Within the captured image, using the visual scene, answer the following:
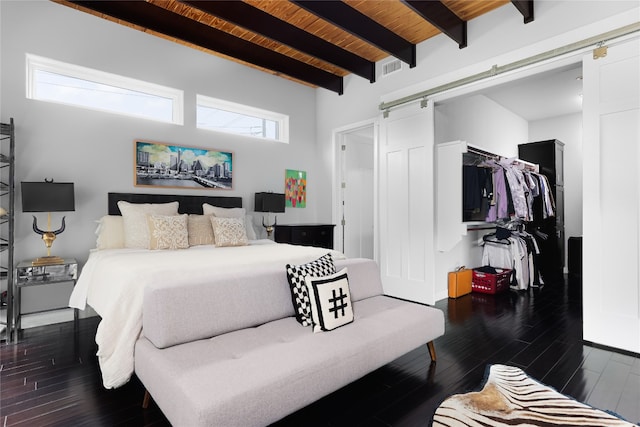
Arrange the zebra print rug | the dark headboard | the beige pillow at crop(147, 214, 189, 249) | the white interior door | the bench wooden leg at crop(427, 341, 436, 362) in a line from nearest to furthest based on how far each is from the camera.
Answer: the zebra print rug < the bench wooden leg at crop(427, 341, 436, 362) < the beige pillow at crop(147, 214, 189, 249) < the dark headboard < the white interior door

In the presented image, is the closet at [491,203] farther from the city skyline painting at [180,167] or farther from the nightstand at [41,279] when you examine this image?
the nightstand at [41,279]

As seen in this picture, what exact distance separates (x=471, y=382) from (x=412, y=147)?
8.93ft

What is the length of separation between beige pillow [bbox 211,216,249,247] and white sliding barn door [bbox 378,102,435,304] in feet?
6.17

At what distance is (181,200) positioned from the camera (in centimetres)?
399

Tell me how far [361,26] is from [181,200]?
283 cm

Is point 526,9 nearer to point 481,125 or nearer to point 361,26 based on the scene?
point 361,26

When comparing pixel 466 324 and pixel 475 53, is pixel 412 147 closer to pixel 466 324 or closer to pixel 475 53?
pixel 475 53

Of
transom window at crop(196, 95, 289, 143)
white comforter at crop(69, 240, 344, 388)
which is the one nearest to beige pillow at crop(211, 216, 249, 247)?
white comforter at crop(69, 240, 344, 388)

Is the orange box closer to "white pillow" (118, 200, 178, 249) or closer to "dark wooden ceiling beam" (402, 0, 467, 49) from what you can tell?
"dark wooden ceiling beam" (402, 0, 467, 49)

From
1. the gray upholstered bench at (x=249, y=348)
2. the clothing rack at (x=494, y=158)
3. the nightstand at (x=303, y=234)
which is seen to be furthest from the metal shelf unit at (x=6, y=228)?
the clothing rack at (x=494, y=158)

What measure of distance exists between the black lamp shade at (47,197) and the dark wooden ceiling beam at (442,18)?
3.47 metres

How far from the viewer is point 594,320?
8.60 feet

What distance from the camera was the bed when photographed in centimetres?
184

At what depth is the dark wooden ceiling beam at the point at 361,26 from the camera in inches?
118
